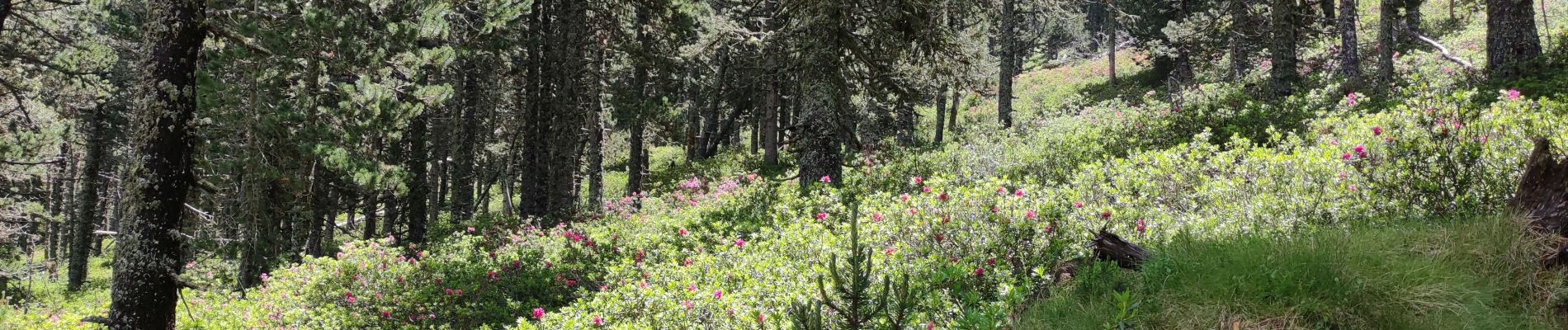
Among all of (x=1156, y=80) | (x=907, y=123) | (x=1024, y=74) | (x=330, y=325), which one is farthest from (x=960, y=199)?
(x=1024, y=74)

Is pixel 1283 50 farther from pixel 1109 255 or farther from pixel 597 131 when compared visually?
pixel 597 131

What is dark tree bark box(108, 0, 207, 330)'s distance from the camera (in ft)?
17.4

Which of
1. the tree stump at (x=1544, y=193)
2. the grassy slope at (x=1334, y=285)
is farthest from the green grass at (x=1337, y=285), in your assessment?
the tree stump at (x=1544, y=193)

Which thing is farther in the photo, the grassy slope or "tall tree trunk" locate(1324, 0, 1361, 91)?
"tall tree trunk" locate(1324, 0, 1361, 91)

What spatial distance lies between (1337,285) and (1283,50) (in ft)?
37.4

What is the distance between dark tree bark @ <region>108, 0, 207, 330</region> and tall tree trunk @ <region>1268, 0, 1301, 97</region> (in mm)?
14541

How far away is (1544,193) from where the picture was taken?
13.1ft

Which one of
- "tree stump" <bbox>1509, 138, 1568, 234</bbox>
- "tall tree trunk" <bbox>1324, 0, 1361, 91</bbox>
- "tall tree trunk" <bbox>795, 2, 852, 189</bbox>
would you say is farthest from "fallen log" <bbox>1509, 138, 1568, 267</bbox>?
"tall tree trunk" <bbox>1324, 0, 1361, 91</bbox>

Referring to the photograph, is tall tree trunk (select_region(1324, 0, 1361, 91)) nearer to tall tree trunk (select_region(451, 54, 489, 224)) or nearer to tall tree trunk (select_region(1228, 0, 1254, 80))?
tall tree trunk (select_region(1228, 0, 1254, 80))

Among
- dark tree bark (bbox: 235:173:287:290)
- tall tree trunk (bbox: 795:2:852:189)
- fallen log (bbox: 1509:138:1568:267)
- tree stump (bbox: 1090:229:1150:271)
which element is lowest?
dark tree bark (bbox: 235:173:287:290)

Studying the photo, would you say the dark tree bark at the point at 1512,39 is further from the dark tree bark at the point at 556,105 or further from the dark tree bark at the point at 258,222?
the dark tree bark at the point at 258,222

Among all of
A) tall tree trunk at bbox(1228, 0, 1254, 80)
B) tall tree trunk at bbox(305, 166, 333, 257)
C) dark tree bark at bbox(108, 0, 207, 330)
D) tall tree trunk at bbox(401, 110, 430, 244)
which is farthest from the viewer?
tall tree trunk at bbox(1228, 0, 1254, 80)

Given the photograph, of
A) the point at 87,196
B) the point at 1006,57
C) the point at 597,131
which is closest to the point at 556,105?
the point at 597,131

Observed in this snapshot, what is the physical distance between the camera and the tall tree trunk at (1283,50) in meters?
12.6
